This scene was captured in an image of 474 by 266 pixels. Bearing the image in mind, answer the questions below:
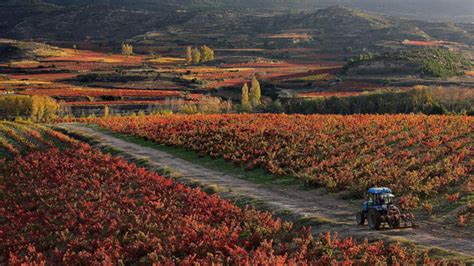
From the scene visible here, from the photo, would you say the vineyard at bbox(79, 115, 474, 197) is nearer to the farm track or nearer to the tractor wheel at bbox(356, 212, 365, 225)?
the farm track

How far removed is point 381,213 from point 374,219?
31 cm

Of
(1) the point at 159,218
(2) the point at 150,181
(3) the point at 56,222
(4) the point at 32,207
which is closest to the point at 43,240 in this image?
(3) the point at 56,222

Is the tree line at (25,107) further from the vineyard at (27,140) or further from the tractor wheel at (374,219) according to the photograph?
the tractor wheel at (374,219)

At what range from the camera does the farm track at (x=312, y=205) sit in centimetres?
1777

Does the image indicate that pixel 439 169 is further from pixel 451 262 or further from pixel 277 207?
pixel 451 262

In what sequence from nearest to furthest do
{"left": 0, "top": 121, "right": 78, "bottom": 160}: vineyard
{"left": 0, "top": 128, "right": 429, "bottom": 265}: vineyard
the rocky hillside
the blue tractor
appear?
1. {"left": 0, "top": 128, "right": 429, "bottom": 265}: vineyard
2. the blue tractor
3. {"left": 0, "top": 121, "right": 78, "bottom": 160}: vineyard
4. the rocky hillside

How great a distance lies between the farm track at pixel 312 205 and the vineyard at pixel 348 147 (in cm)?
143

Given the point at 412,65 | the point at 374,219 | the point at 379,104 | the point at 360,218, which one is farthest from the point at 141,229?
the point at 412,65

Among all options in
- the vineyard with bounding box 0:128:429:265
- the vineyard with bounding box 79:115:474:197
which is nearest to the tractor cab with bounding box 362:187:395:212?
the vineyard with bounding box 0:128:429:265

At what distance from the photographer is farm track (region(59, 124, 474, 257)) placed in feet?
58.3

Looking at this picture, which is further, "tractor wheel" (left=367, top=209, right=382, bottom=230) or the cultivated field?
the cultivated field

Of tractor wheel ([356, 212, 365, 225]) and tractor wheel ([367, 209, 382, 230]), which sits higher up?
tractor wheel ([367, 209, 382, 230])

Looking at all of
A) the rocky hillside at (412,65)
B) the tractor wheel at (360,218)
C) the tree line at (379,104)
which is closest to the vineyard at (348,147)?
the tractor wheel at (360,218)

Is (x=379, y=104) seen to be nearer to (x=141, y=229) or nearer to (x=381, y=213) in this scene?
(x=381, y=213)
